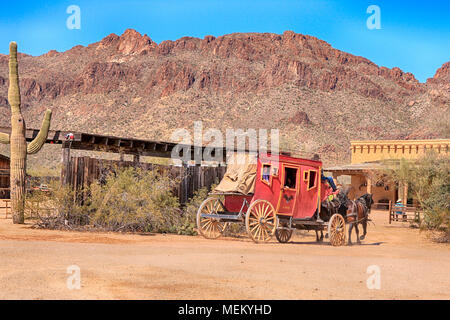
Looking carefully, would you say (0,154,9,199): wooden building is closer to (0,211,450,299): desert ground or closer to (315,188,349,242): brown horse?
(0,211,450,299): desert ground

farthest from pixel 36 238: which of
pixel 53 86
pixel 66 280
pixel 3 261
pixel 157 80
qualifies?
pixel 53 86

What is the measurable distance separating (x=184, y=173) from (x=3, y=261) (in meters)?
10.4

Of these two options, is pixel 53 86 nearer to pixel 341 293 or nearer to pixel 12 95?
pixel 12 95

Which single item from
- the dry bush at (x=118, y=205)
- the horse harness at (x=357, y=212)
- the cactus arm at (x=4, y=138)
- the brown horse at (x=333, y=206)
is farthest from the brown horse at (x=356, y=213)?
the cactus arm at (x=4, y=138)

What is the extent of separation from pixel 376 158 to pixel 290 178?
1147 inches

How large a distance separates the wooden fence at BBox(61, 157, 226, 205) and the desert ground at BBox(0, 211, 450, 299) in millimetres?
2996

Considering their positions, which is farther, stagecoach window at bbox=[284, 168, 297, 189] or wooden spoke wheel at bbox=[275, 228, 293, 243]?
wooden spoke wheel at bbox=[275, 228, 293, 243]

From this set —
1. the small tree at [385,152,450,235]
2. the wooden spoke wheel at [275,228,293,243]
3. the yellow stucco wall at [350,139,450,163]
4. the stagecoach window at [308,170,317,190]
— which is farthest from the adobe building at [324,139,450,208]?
the stagecoach window at [308,170,317,190]

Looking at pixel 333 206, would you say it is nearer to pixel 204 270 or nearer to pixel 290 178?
pixel 290 178

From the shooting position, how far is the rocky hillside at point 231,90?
81.3 m

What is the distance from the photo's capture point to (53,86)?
115m

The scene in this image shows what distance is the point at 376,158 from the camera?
42219 mm

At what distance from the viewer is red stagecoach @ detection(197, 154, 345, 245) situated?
46.0 ft

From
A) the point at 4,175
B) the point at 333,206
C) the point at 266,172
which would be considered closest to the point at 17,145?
the point at 266,172
